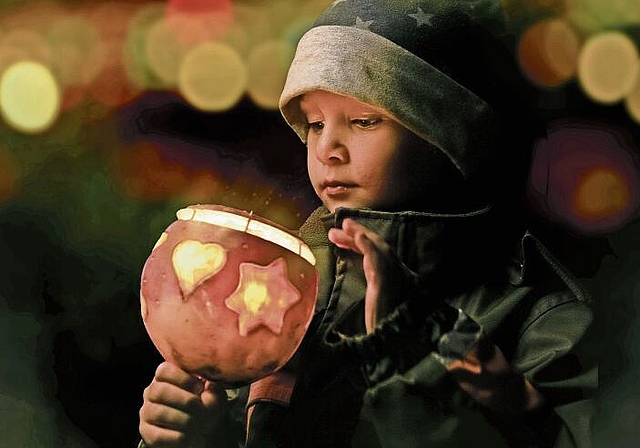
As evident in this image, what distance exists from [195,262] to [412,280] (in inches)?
12.5

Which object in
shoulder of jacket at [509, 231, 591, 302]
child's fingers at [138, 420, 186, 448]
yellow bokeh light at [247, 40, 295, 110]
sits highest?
yellow bokeh light at [247, 40, 295, 110]

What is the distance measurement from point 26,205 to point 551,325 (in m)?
0.87

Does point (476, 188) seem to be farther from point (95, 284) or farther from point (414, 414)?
point (95, 284)

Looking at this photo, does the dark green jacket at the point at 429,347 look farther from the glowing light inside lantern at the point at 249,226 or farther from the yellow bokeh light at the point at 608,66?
the yellow bokeh light at the point at 608,66

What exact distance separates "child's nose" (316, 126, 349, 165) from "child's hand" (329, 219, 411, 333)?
11 centimetres

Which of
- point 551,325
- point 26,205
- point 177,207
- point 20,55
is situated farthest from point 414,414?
point 20,55

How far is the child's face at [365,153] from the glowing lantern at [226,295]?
0.48 feet

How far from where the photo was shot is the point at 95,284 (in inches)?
60.6

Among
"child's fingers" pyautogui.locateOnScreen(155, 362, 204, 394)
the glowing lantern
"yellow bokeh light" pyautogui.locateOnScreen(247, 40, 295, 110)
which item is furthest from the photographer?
"yellow bokeh light" pyautogui.locateOnScreen(247, 40, 295, 110)

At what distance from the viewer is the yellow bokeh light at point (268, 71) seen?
152 cm

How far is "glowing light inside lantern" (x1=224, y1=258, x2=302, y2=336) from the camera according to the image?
1.31 meters

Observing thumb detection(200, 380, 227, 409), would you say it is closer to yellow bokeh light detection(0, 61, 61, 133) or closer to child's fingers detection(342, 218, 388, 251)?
child's fingers detection(342, 218, 388, 251)

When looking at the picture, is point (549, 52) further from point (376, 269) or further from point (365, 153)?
point (376, 269)

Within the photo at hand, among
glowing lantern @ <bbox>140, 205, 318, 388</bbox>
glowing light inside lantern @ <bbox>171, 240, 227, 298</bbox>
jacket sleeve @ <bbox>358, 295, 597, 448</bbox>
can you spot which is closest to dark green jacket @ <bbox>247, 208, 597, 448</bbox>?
jacket sleeve @ <bbox>358, 295, 597, 448</bbox>
